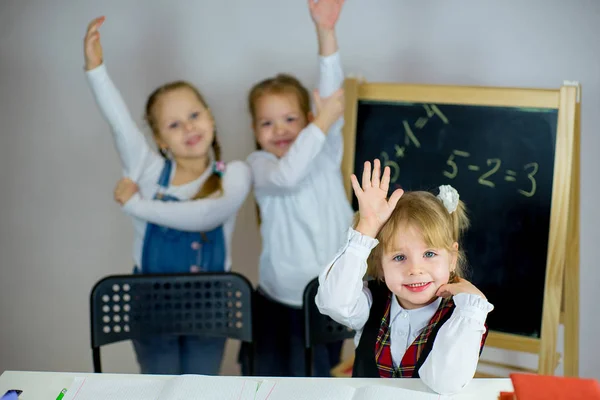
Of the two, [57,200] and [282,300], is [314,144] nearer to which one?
[282,300]

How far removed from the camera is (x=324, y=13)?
7.73 feet

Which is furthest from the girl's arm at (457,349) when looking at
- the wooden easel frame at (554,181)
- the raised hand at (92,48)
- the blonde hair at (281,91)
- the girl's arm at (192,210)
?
the raised hand at (92,48)

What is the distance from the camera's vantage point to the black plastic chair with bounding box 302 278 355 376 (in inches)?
77.7

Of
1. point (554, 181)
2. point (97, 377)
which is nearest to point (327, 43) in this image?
point (554, 181)

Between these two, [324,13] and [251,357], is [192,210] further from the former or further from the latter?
[324,13]

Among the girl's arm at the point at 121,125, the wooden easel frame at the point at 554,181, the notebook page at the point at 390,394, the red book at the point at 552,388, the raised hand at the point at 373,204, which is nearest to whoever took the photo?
the red book at the point at 552,388

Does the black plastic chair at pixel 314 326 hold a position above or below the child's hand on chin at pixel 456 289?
below

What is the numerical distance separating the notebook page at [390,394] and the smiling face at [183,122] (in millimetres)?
1191

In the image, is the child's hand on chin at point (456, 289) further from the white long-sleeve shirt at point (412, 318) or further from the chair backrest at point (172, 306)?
the chair backrest at point (172, 306)

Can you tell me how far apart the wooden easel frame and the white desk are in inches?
34.0

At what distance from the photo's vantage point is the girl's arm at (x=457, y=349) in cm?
144

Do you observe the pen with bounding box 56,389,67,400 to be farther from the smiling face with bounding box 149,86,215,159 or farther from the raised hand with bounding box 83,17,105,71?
the raised hand with bounding box 83,17,105,71

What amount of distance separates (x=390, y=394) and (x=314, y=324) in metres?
0.56

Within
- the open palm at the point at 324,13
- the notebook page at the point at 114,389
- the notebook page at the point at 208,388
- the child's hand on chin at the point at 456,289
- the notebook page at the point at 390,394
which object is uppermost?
→ the open palm at the point at 324,13
